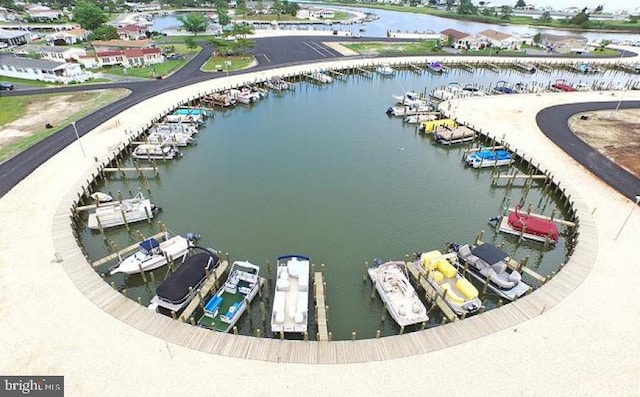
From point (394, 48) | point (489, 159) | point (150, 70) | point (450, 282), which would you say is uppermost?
point (394, 48)

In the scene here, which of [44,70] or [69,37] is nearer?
[44,70]

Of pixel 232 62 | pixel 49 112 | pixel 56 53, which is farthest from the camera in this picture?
pixel 232 62

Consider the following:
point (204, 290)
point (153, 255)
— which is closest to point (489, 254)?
point (204, 290)

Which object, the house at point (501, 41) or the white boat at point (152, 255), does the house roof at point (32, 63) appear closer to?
the white boat at point (152, 255)

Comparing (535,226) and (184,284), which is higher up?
(535,226)

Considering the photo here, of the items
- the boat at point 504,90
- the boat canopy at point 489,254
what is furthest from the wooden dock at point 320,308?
the boat at point 504,90

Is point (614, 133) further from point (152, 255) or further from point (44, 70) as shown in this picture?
point (44, 70)

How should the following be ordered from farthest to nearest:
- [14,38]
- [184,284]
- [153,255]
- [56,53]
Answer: [14,38] < [56,53] < [153,255] < [184,284]
